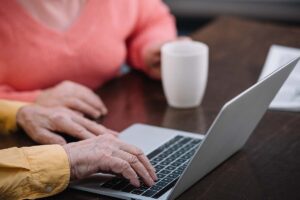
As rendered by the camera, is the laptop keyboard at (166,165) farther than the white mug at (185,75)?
No

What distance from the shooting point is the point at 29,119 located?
1.22 m

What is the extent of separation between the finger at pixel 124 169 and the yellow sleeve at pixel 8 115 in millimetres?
329

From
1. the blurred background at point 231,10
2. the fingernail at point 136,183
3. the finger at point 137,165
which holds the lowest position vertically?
the blurred background at point 231,10

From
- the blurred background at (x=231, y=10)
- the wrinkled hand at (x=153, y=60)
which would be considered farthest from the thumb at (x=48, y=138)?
the blurred background at (x=231, y=10)

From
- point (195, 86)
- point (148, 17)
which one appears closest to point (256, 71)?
point (195, 86)

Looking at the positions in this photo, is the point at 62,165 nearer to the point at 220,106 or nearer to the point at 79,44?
the point at 220,106

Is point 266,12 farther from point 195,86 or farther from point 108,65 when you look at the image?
point 195,86

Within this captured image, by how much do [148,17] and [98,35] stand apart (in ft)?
0.70

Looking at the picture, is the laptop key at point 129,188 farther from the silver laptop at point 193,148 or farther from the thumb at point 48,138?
the thumb at point 48,138

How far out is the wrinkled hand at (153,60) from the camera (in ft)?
4.97

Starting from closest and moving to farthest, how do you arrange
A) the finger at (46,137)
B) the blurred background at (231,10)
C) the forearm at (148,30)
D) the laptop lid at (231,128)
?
the laptop lid at (231,128) → the finger at (46,137) → the forearm at (148,30) → the blurred background at (231,10)

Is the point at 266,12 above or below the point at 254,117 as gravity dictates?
below

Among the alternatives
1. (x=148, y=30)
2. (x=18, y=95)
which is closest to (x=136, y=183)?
(x=18, y=95)

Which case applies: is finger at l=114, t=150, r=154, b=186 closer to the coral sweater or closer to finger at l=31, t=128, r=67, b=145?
finger at l=31, t=128, r=67, b=145
